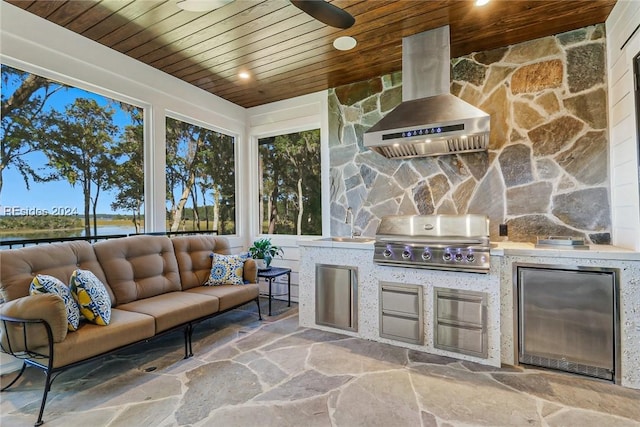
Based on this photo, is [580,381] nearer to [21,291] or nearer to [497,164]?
[497,164]

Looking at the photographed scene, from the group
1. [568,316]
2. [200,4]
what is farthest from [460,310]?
[200,4]

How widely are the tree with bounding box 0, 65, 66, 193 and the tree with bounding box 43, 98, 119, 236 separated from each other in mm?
103

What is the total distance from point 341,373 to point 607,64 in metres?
3.48

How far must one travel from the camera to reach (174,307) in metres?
2.60

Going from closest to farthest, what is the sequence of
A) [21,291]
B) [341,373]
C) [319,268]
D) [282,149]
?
[21,291]
[341,373]
[319,268]
[282,149]

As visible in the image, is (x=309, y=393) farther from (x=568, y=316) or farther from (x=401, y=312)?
(x=568, y=316)

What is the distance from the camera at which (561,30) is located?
2834 millimetres

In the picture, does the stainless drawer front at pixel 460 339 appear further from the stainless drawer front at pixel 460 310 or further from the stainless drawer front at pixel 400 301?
the stainless drawer front at pixel 400 301

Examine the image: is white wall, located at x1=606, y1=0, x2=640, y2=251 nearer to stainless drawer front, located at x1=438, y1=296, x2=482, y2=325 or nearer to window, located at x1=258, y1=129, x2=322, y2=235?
stainless drawer front, located at x1=438, y1=296, x2=482, y2=325

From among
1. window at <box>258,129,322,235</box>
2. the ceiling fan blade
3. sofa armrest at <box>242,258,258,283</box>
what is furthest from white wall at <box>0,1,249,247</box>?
the ceiling fan blade

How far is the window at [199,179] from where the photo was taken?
149 inches

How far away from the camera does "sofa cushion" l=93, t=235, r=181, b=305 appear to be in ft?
8.85

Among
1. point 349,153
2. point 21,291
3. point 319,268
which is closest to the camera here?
point 21,291

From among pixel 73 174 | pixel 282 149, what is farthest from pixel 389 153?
pixel 73 174
